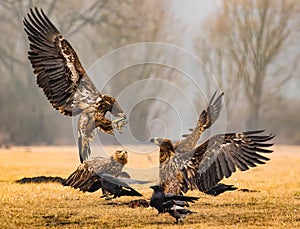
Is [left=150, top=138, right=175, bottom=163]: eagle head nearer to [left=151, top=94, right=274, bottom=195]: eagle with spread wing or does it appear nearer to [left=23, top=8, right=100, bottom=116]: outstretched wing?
[left=151, top=94, right=274, bottom=195]: eagle with spread wing

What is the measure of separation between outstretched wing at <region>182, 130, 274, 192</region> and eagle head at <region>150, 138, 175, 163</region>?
12.5 inches

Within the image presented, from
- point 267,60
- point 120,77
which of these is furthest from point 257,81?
point 120,77

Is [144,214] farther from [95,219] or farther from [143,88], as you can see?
[143,88]

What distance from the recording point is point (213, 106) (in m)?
10.4

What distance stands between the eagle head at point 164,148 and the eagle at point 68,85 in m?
1.56

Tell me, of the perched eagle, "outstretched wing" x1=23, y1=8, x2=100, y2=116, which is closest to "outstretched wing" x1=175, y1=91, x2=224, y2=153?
the perched eagle

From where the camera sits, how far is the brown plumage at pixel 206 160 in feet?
29.4

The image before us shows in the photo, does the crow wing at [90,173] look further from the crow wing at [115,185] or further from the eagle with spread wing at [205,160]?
the eagle with spread wing at [205,160]

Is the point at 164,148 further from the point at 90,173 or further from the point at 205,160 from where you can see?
the point at 90,173

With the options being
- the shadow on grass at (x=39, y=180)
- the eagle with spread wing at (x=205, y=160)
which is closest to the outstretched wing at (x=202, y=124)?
the eagle with spread wing at (x=205, y=160)

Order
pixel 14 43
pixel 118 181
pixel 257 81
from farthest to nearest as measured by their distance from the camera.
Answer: pixel 257 81 → pixel 14 43 → pixel 118 181

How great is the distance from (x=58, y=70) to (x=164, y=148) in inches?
116

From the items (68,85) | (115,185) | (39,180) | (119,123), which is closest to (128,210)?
(115,185)

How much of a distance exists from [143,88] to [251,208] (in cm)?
1940
